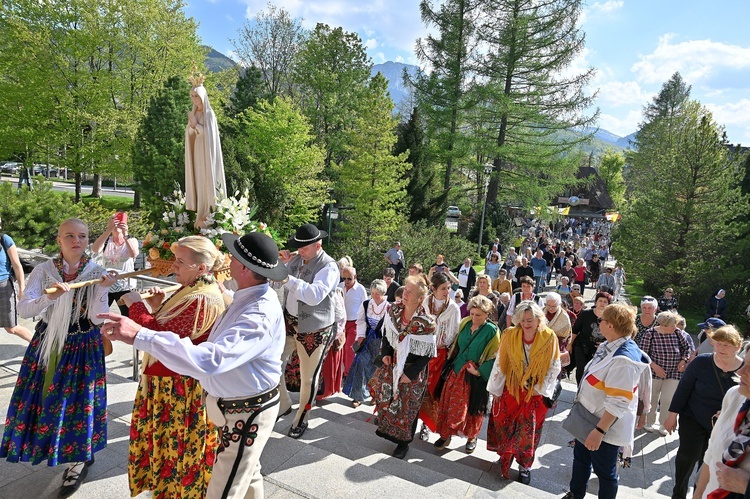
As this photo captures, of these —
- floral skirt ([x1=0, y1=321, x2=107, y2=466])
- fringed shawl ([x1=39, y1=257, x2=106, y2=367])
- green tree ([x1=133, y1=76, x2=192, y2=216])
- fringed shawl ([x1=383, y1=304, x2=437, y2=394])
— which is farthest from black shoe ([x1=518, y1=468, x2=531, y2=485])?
green tree ([x1=133, y1=76, x2=192, y2=216])

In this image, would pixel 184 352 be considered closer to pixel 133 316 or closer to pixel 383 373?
pixel 133 316

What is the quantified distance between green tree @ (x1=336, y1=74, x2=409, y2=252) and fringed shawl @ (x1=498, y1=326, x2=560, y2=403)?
561 inches

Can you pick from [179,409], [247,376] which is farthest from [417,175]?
[247,376]

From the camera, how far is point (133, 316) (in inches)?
113

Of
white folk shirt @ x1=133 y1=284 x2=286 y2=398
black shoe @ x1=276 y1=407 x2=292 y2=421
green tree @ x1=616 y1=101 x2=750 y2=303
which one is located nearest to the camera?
white folk shirt @ x1=133 y1=284 x2=286 y2=398

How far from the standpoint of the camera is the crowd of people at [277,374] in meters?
2.59

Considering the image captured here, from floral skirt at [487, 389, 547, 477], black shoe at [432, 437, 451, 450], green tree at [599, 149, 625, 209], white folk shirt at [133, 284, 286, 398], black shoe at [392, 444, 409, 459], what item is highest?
→ green tree at [599, 149, 625, 209]

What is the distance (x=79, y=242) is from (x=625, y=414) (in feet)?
14.9

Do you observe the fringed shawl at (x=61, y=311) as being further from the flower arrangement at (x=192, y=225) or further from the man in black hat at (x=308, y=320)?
the man in black hat at (x=308, y=320)

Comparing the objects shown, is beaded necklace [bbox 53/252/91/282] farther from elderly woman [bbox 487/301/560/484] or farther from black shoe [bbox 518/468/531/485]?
black shoe [bbox 518/468/531/485]

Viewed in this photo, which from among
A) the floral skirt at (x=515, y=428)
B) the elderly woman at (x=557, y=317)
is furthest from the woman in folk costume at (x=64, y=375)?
the elderly woman at (x=557, y=317)

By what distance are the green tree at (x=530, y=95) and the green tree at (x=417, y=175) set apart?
3.77m

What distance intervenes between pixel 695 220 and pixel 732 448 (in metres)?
17.6

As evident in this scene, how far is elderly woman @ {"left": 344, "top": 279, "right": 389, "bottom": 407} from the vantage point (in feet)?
21.0
